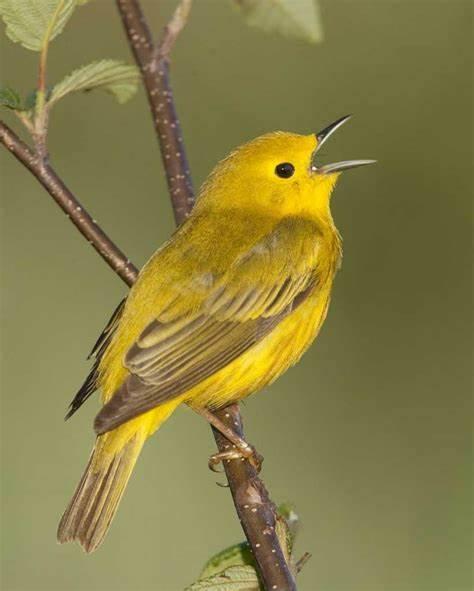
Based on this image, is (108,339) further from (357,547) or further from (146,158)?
(146,158)

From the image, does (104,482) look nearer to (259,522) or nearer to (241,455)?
(241,455)

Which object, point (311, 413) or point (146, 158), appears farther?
point (146, 158)

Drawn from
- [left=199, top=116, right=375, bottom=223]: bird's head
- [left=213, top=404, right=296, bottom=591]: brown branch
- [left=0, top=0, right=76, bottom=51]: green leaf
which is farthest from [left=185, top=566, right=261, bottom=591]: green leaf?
[left=199, top=116, right=375, bottom=223]: bird's head

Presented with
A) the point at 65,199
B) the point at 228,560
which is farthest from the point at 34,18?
the point at 228,560

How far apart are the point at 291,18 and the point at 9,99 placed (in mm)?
1198

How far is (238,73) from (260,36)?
520mm

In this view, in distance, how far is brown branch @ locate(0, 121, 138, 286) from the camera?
14.3ft

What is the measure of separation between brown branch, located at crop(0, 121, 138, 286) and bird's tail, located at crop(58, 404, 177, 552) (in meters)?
0.72

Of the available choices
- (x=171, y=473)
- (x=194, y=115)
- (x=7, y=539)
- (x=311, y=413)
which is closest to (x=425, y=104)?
(x=194, y=115)

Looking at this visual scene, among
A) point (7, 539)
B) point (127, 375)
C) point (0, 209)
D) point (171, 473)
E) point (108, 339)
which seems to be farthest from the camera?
point (0, 209)

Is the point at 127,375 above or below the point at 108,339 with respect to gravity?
below

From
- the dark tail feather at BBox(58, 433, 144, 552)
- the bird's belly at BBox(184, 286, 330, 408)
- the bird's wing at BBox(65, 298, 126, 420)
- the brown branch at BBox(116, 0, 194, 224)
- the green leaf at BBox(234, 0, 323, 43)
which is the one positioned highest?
the brown branch at BBox(116, 0, 194, 224)

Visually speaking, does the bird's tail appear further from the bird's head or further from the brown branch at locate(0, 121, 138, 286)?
the bird's head

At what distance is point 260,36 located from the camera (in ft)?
35.2
